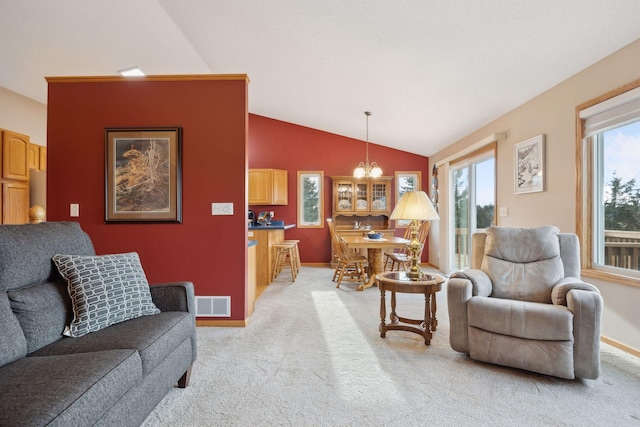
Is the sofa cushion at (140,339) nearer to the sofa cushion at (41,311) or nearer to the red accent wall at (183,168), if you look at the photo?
the sofa cushion at (41,311)

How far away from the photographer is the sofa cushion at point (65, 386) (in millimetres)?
987

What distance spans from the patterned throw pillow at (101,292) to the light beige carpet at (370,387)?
0.57 m

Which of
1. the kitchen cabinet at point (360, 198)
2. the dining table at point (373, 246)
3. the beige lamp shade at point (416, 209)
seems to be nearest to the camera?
the beige lamp shade at point (416, 209)

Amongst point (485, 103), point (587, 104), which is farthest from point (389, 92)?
point (587, 104)

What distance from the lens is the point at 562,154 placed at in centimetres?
316

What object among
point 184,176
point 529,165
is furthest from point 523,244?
point 184,176

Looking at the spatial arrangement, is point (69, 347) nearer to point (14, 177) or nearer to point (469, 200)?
point (14, 177)

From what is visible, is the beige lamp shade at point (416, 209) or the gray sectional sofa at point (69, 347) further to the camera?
the beige lamp shade at point (416, 209)

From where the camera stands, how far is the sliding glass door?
463cm

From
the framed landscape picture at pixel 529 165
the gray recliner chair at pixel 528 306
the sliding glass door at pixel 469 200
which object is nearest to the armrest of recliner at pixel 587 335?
the gray recliner chair at pixel 528 306

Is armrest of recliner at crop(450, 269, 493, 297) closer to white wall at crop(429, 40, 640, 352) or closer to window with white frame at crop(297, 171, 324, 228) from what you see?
white wall at crop(429, 40, 640, 352)

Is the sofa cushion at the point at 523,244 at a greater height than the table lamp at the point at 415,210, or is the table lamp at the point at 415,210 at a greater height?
the table lamp at the point at 415,210

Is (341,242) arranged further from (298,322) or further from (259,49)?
(259,49)

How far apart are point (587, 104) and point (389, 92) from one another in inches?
83.0
